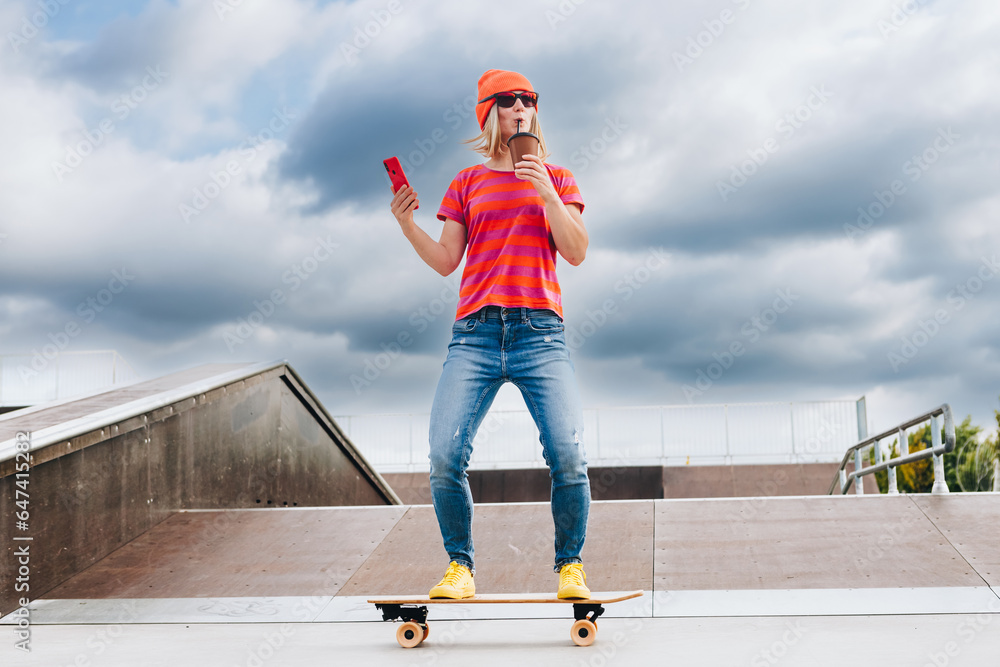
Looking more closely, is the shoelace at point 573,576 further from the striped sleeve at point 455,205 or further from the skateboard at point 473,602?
the striped sleeve at point 455,205

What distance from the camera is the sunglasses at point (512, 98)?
12.0 feet

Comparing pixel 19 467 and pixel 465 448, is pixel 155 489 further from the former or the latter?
pixel 465 448

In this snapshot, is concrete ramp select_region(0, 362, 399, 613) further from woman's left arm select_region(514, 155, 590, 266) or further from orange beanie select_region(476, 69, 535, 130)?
woman's left arm select_region(514, 155, 590, 266)

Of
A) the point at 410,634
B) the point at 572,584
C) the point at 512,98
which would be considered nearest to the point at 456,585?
the point at 410,634

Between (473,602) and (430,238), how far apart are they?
5.02 ft

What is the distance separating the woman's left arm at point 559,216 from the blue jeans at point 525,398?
281 mm

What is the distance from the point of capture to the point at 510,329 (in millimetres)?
3541

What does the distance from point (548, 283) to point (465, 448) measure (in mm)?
774

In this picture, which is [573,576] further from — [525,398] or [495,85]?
[495,85]

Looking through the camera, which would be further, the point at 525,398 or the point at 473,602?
the point at 525,398

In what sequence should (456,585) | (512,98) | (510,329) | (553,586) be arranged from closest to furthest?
(456,585) < (510,329) < (512,98) < (553,586)

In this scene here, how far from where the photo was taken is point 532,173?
334 centimetres

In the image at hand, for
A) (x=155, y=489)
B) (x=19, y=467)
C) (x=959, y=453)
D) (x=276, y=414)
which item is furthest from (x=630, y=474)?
(x=959, y=453)

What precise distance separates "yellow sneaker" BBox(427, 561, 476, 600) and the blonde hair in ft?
5.79
